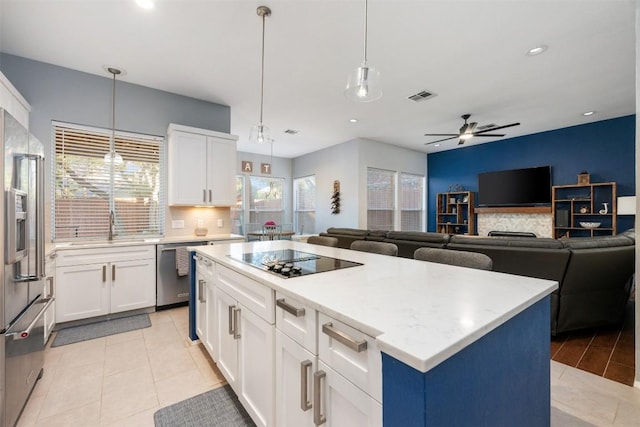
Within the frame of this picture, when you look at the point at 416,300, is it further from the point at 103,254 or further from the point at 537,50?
the point at 103,254

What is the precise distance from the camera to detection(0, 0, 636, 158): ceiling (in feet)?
7.48

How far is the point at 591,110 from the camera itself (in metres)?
4.50

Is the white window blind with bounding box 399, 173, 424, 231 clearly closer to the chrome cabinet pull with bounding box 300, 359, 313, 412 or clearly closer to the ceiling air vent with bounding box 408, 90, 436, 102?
the ceiling air vent with bounding box 408, 90, 436, 102

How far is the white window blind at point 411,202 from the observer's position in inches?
283

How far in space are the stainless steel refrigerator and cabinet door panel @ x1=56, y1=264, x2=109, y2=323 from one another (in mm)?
1082

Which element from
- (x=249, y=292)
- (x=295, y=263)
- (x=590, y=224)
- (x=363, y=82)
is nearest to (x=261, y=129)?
(x=363, y=82)

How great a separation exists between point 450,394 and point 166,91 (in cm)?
446

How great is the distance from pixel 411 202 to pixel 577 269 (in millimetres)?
5049

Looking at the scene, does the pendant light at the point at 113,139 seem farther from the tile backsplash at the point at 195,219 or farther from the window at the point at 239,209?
the window at the point at 239,209

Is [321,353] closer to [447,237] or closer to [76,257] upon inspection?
[447,237]

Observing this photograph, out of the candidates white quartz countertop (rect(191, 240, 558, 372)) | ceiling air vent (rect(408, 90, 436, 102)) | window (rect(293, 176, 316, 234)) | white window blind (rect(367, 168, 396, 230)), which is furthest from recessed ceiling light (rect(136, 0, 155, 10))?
window (rect(293, 176, 316, 234))

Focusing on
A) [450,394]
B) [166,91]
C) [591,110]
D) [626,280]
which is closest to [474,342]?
[450,394]

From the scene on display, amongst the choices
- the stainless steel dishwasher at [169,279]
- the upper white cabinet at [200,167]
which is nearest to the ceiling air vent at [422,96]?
the upper white cabinet at [200,167]

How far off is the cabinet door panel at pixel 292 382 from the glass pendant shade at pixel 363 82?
1615 millimetres
